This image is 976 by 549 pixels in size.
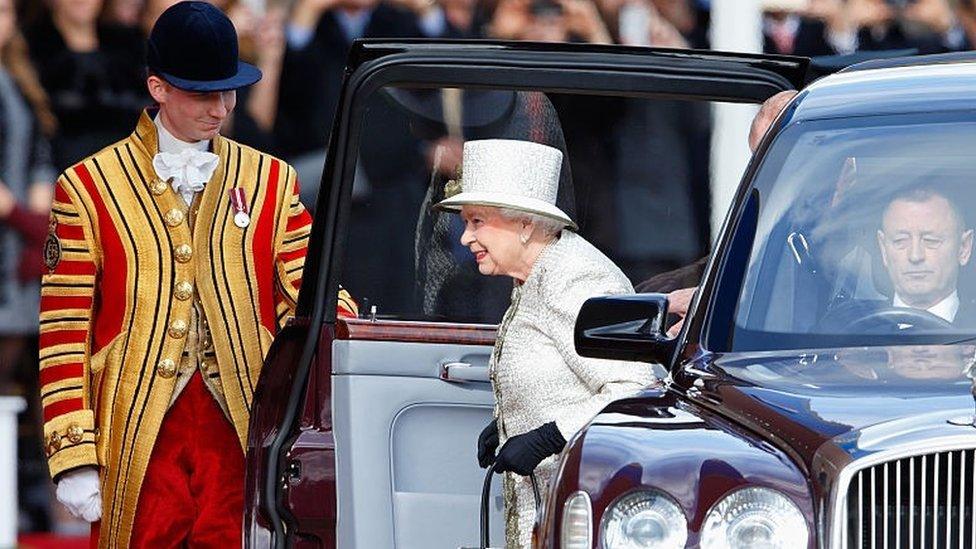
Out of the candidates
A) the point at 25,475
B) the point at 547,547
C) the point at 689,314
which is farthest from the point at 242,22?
the point at 547,547

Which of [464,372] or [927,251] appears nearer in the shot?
[927,251]

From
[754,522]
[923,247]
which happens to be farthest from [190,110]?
[754,522]

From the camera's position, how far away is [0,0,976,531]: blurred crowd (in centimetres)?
1086

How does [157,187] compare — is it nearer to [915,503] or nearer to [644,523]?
[644,523]

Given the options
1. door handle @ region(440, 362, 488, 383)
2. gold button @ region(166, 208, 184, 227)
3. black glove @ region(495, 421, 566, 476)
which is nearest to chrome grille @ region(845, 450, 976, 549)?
black glove @ region(495, 421, 566, 476)

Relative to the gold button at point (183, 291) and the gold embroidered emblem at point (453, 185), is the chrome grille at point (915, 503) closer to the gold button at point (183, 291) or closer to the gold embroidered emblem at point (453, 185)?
the gold embroidered emblem at point (453, 185)

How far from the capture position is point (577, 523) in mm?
4824

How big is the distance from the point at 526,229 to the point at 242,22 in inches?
194

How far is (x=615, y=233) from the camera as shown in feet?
22.5

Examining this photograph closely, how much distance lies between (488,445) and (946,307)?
4.66ft

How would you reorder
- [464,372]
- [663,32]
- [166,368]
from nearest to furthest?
1. [464,372]
2. [166,368]
3. [663,32]

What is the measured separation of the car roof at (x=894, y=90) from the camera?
582 cm

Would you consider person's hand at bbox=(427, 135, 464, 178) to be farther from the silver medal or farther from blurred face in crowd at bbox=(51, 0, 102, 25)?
blurred face in crowd at bbox=(51, 0, 102, 25)

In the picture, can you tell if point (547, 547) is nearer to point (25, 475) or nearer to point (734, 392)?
point (734, 392)
